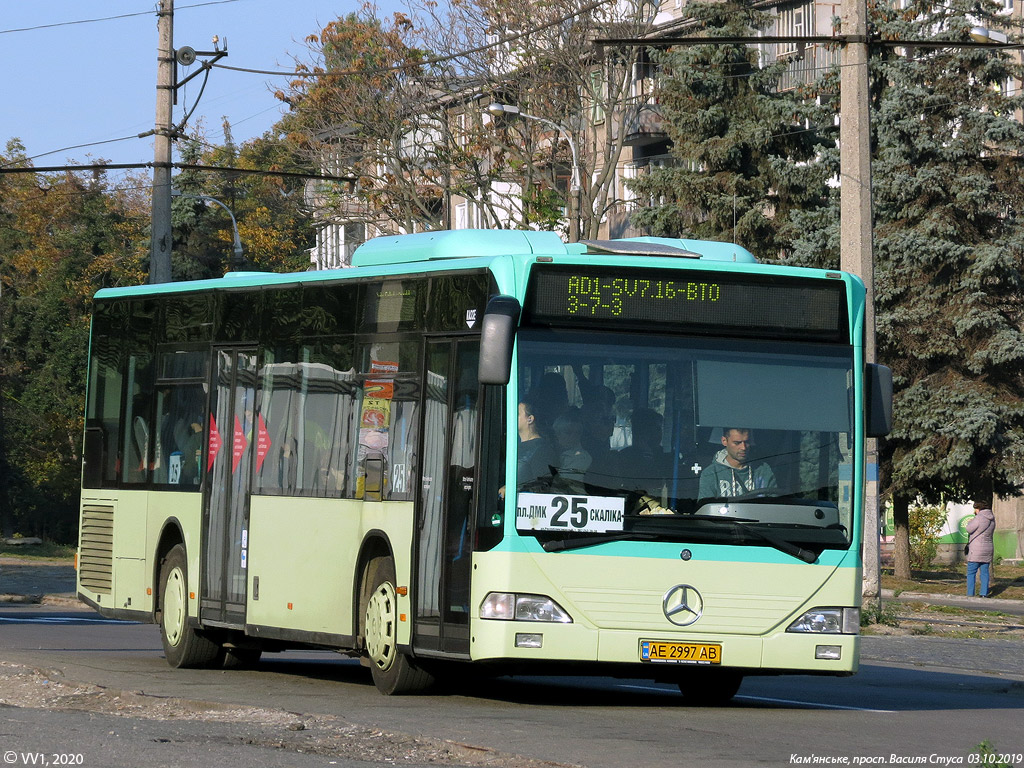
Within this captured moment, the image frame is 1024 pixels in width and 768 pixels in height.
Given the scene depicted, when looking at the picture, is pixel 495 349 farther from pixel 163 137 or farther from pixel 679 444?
pixel 163 137

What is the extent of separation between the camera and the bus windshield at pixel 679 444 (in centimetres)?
1154

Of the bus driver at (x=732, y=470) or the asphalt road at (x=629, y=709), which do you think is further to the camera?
the bus driver at (x=732, y=470)

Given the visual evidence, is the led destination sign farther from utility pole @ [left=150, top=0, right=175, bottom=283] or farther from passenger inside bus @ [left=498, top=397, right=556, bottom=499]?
utility pole @ [left=150, top=0, right=175, bottom=283]

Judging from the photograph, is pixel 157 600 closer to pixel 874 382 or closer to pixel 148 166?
pixel 874 382

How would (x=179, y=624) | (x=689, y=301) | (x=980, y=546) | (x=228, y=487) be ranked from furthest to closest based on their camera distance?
(x=980, y=546)
(x=179, y=624)
(x=228, y=487)
(x=689, y=301)

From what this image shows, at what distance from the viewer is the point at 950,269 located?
37688 millimetres

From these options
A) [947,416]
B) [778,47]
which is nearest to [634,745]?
A: [947,416]

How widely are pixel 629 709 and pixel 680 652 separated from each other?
0.86m

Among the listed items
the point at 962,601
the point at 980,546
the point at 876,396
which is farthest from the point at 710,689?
the point at 980,546

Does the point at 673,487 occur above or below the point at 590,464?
below

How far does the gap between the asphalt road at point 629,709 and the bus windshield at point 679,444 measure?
1182 mm

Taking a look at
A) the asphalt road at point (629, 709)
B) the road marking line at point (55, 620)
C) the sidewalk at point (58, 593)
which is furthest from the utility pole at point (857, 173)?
the road marking line at point (55, 620)

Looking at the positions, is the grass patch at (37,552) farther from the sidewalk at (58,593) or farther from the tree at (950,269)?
the tree at (950,269)

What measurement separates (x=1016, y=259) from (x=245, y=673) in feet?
83.2
